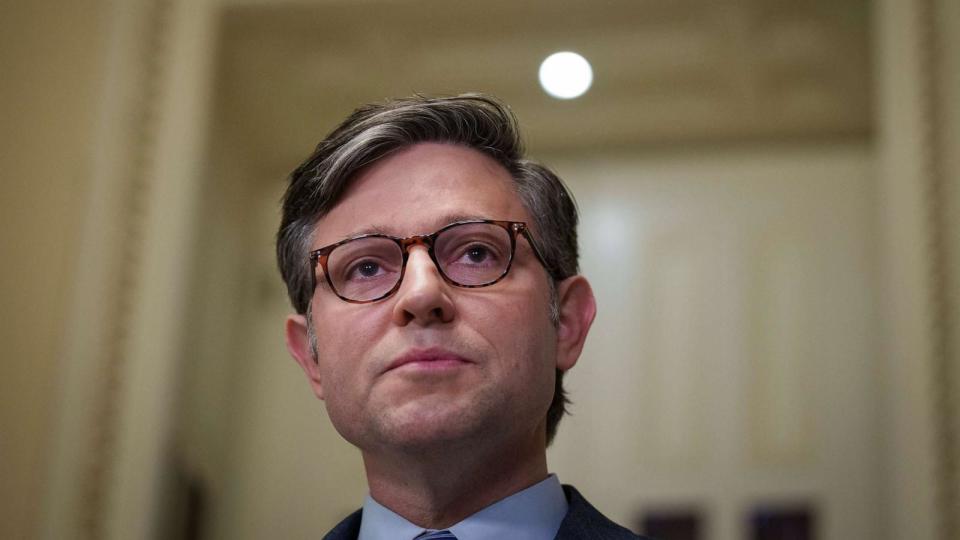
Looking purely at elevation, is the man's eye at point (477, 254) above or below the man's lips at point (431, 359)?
above

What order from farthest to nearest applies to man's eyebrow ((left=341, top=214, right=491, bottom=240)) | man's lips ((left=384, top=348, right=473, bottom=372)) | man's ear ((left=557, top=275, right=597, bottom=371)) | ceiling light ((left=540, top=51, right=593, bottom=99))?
ceiling light ((left=540, top=51, right=593, bottom=99)), man's ear ((left=557, top=275, right=597, bottom=371)), man's eyebrow ((left=341, top=214, right=491, bottom=240)), man's lips ((left=384, top=348, right=473, bottom=372))

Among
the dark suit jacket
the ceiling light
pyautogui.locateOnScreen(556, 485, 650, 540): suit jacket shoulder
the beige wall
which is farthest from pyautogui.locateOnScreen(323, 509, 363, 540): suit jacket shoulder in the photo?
the ceiling light

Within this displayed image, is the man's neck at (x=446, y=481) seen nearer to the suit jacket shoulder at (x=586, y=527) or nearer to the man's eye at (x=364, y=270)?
the suit jacket shoulder at (x=586, y=527)

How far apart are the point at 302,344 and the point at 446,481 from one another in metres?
0.31

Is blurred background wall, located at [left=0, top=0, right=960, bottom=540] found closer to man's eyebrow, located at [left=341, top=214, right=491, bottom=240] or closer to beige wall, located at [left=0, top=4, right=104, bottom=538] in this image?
beige wall, located at [left=0, top=4, right=104, bottom=538]

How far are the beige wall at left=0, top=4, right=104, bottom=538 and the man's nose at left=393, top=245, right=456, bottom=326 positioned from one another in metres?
1.40

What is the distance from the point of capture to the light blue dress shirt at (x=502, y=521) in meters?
1.26

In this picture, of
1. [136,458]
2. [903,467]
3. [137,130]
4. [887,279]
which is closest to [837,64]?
[887,279]

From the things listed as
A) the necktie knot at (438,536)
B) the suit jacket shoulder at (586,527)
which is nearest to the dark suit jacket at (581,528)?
the suit jacket shoulder at (586,527)

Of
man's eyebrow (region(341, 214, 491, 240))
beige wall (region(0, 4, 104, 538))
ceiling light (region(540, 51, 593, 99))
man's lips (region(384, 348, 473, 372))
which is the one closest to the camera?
man's lips (region(384, 348, 473, 372))

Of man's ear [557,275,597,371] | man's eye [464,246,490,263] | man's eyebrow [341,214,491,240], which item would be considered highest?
man's eyebrow [341,214,491,240]

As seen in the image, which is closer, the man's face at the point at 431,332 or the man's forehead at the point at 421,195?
the man's face at the point at 431,332

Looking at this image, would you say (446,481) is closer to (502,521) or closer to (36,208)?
(502,521)

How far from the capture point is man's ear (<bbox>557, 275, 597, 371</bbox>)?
4.64ft
